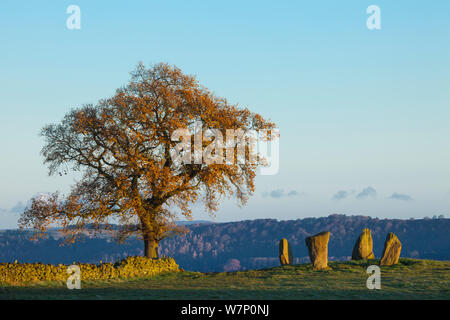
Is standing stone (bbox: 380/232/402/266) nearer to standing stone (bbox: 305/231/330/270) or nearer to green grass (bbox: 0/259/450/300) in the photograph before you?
green grass (bbox: 0/259/450/300)

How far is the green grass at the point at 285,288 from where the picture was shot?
21.2m

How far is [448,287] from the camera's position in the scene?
2467 centimetres

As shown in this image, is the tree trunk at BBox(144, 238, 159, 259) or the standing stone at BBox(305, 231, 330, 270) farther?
the tree trunk at BBox(144, 238, 159, 259)

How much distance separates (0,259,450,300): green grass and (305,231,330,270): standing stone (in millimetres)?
1086

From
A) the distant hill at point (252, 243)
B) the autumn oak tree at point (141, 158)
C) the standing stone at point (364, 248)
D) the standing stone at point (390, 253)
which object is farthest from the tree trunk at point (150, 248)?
the distant hill at point (252, 243)

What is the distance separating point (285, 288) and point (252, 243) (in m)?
103

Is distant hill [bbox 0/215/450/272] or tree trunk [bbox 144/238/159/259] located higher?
tree trunk [bbox 144/238/159/259]

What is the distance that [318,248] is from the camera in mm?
35188

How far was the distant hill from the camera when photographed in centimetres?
11106

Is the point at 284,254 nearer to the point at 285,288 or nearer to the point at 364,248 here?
the point at 364,248

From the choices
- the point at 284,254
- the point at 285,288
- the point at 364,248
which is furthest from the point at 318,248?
the point at 285,288

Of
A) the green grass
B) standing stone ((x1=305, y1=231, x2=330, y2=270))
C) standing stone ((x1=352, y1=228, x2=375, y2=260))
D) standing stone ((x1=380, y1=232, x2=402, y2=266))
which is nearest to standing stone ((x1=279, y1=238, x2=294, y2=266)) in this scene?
standing stone ((x1=305, y1=231, x2=330, y2=270))

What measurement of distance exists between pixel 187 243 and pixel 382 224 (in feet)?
155

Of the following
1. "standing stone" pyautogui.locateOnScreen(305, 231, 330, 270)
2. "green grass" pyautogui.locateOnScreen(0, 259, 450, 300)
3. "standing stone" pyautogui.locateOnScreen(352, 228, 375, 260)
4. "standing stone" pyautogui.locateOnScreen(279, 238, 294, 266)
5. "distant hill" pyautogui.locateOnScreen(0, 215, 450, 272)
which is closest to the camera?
"green grass" pyautogui.locateOnScreen(0, 259, 450, 300)
